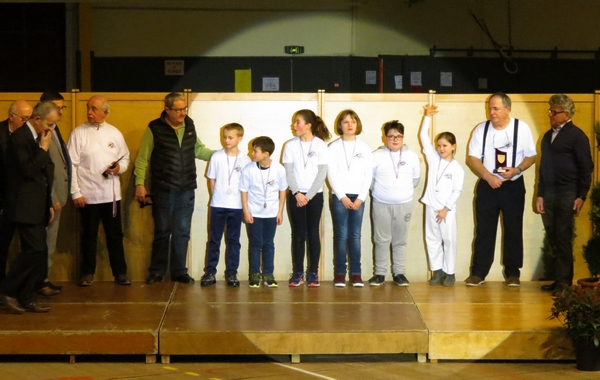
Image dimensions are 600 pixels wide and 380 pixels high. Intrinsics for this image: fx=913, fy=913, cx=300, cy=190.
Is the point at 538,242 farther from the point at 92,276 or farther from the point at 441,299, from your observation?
the point at 92,276

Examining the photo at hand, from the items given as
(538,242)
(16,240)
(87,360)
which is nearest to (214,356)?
(87,360)

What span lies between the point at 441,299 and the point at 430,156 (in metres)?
1.30

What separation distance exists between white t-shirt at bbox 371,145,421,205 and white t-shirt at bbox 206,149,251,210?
106cm

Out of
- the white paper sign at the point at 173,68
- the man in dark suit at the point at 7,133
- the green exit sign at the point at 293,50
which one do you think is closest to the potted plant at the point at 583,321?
the man in dark suit at the point at 7,133

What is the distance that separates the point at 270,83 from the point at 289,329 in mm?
7349

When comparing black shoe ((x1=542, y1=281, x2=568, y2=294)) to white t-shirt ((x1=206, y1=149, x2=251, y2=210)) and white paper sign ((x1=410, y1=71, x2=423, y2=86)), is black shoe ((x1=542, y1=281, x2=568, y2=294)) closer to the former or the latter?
white t-shirt ((x1=206, y1=149, x2=251, y2=210))

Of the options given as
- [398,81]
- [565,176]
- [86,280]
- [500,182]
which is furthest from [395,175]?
[398,81]

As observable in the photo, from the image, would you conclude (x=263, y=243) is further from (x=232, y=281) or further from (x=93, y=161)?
(x=93, y=161)

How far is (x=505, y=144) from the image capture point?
7316 millimetres

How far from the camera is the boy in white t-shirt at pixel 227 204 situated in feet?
24.1

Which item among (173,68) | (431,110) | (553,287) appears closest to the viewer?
(553,287)

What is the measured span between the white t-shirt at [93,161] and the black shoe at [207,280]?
3.16ft

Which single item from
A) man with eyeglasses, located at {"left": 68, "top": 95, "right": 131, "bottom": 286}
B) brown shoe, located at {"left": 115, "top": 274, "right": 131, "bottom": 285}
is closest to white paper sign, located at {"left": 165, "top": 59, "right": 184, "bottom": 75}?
man with eyeglasses, located at {"left": 68, "top": 95, "right": 131, "bottom": 286}

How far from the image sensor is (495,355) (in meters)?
5.83
